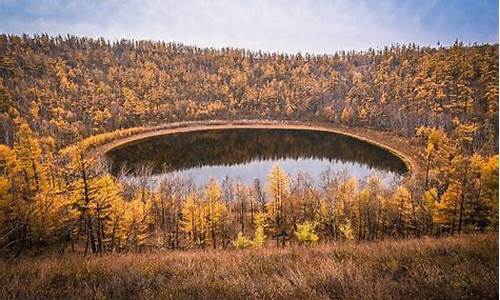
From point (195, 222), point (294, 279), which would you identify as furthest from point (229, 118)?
point (294, 279)

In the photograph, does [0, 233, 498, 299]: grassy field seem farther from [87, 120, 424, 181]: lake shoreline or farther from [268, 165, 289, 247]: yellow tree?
[87, 120, 424, 181]: lake shoreline

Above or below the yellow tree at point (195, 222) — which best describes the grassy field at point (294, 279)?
above

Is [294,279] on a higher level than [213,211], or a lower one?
higher

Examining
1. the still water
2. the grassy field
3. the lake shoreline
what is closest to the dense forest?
the grassy field

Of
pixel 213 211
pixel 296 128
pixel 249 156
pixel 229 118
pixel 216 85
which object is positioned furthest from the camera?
pixel 216 85

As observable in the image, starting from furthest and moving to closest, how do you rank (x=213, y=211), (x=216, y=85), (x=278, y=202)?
(x=216, y=85) → (x=278, y=202) → (x=213, y=211)

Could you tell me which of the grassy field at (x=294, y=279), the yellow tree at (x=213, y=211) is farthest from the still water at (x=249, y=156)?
the grassy field at (x=294, y=279)

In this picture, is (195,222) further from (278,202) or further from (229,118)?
(229,118)

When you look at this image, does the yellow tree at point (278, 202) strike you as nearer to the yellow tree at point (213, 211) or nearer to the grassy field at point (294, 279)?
the yellow tree at point (213, 211)
